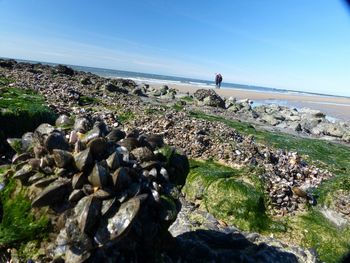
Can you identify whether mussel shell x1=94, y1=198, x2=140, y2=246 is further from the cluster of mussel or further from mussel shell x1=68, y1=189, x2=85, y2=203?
mussel shell x1=68, y1=189, x2=85, y2=203

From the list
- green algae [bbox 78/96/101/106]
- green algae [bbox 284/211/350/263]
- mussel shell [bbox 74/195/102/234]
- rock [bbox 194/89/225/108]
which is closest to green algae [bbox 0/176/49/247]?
mussel shell [bbox 74/195/102/234]

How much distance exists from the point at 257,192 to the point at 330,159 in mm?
7449

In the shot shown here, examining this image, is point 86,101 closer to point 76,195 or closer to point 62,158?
point 62,158

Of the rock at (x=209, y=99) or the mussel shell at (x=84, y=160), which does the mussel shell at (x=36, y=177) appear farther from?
the rock at (x=209, y=99)

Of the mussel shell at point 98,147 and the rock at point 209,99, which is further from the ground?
the mussel shell at point 98,147

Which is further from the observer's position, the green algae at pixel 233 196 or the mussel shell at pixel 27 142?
the green algae at pixel 233 196

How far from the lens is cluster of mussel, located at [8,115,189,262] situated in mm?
4121

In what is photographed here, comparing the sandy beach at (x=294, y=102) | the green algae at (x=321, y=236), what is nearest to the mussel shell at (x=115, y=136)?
the green algae at (x=321, y=236)

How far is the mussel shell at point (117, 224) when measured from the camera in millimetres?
4090

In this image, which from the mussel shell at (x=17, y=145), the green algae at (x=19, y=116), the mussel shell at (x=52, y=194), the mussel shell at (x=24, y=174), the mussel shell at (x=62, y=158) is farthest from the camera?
the green algae at (x=19, y=116)

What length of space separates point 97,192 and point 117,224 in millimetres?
458

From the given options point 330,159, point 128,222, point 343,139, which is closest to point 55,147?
point 128,222

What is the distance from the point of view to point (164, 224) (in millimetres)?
4801

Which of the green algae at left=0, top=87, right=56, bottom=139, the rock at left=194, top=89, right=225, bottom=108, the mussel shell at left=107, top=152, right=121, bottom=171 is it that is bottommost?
the rock at left=194, top=89, right=225, bottom=108
